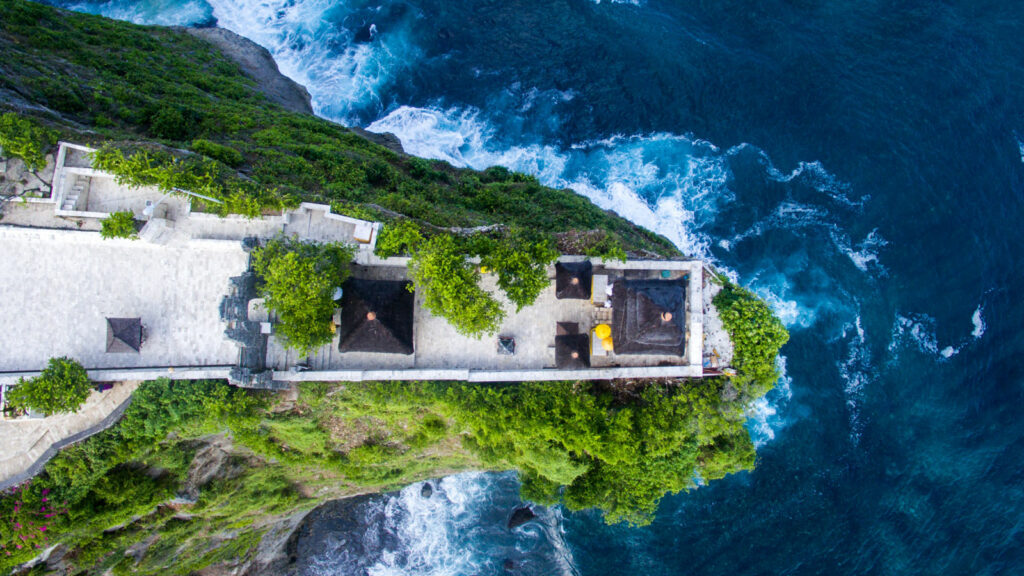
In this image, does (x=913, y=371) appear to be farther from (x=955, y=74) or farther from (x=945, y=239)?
(x=955, y=74)

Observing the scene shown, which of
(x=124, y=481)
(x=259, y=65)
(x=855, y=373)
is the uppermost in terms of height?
(x=259, y=65)

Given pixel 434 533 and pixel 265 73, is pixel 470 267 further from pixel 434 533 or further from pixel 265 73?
pixel 265 73

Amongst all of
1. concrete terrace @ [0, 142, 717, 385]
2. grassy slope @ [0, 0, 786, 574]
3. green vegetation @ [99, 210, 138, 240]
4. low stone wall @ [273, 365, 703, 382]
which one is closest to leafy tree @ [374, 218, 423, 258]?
concrete terrace @ [0, 142, 717, 385]

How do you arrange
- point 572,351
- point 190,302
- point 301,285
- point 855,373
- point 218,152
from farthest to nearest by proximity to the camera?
point 855,373 → point 218,152 → point 572,351 → point 190,302 → point 301,285

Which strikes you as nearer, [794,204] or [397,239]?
[397,239]

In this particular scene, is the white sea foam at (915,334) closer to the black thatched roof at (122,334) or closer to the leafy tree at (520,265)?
the leafy tree at (520,265)

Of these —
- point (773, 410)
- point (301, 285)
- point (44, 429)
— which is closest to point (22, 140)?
point (44, 429)

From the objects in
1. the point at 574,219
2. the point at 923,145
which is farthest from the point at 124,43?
the point at 923,145
